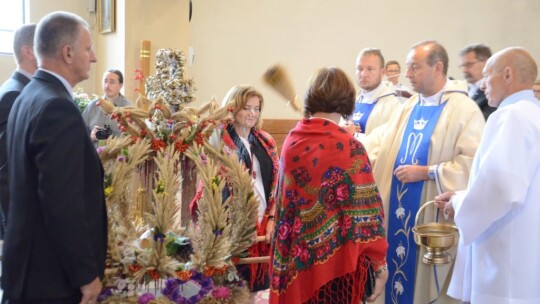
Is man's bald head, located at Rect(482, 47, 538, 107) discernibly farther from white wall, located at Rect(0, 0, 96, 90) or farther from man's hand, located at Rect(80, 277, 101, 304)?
white wall, located at Rect(0, 0, 96, 90)

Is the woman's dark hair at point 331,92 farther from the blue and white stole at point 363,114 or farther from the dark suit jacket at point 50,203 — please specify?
the blue and white stole at point 363,114

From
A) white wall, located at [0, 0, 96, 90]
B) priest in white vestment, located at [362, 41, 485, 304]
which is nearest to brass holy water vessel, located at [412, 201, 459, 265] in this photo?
priest in white vestment, located at [362, 41, 485, 304]

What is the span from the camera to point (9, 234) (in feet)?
6.88

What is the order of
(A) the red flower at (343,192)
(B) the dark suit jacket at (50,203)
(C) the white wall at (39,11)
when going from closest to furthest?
1. (B) the dark suit jacket at (50,203)
2. (A) the red flower at (343,192)
3. (C) the white wall at (39,11)

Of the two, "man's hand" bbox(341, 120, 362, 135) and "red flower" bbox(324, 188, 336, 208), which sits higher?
"man's hand" bbox(341, 120, 362, 135)

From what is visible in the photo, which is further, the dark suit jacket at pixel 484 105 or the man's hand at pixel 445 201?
the dark suit jacket at pixel 484 105

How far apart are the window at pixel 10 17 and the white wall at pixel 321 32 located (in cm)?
243

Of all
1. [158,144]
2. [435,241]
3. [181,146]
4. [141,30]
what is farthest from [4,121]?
[141,30]

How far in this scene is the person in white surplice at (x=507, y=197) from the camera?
291 cm

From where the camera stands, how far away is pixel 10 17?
8750mm

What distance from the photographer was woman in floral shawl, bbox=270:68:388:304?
7.82 ft

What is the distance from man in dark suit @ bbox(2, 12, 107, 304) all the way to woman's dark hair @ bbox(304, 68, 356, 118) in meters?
0.88

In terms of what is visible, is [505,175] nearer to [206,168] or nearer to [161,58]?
[206,168]

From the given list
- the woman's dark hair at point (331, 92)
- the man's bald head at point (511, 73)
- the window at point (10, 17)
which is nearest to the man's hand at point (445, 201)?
the man's bald head at point (511, 73)
